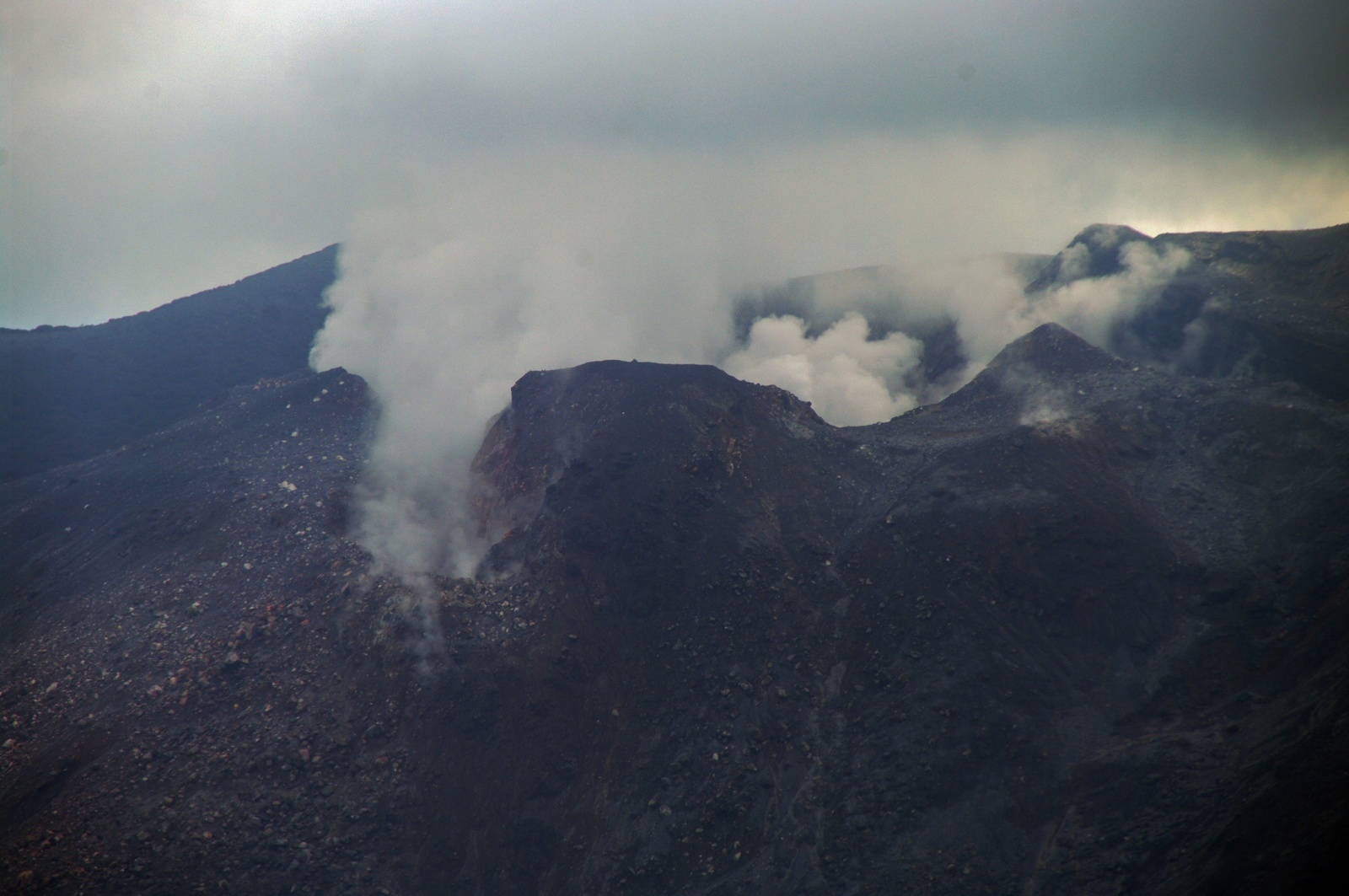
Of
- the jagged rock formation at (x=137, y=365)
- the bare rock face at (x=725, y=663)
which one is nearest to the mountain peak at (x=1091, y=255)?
the bare rock face at (x=725, y=663)

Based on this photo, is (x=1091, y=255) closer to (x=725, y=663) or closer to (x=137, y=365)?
(x=725, y=663)

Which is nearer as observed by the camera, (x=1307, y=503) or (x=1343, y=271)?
(x=1307, y=503)

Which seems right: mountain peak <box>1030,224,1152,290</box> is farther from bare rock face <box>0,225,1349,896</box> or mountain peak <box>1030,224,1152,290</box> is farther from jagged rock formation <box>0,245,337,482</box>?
jagged rock formation <box>0,245,337,482</box>

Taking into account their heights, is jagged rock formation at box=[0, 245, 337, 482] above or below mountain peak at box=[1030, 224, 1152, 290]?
above

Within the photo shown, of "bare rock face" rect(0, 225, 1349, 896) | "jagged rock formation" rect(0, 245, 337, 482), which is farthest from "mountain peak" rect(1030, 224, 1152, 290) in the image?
"jagged rock formation" rect(0, 245, 337, 482)

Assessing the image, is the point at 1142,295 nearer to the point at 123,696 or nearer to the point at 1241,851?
the point at 1241,851

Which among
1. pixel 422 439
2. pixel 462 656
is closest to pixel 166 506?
pixel 422 439

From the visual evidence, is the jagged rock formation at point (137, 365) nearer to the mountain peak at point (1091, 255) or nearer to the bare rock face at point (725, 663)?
the bare rock face at point (725, 663)
